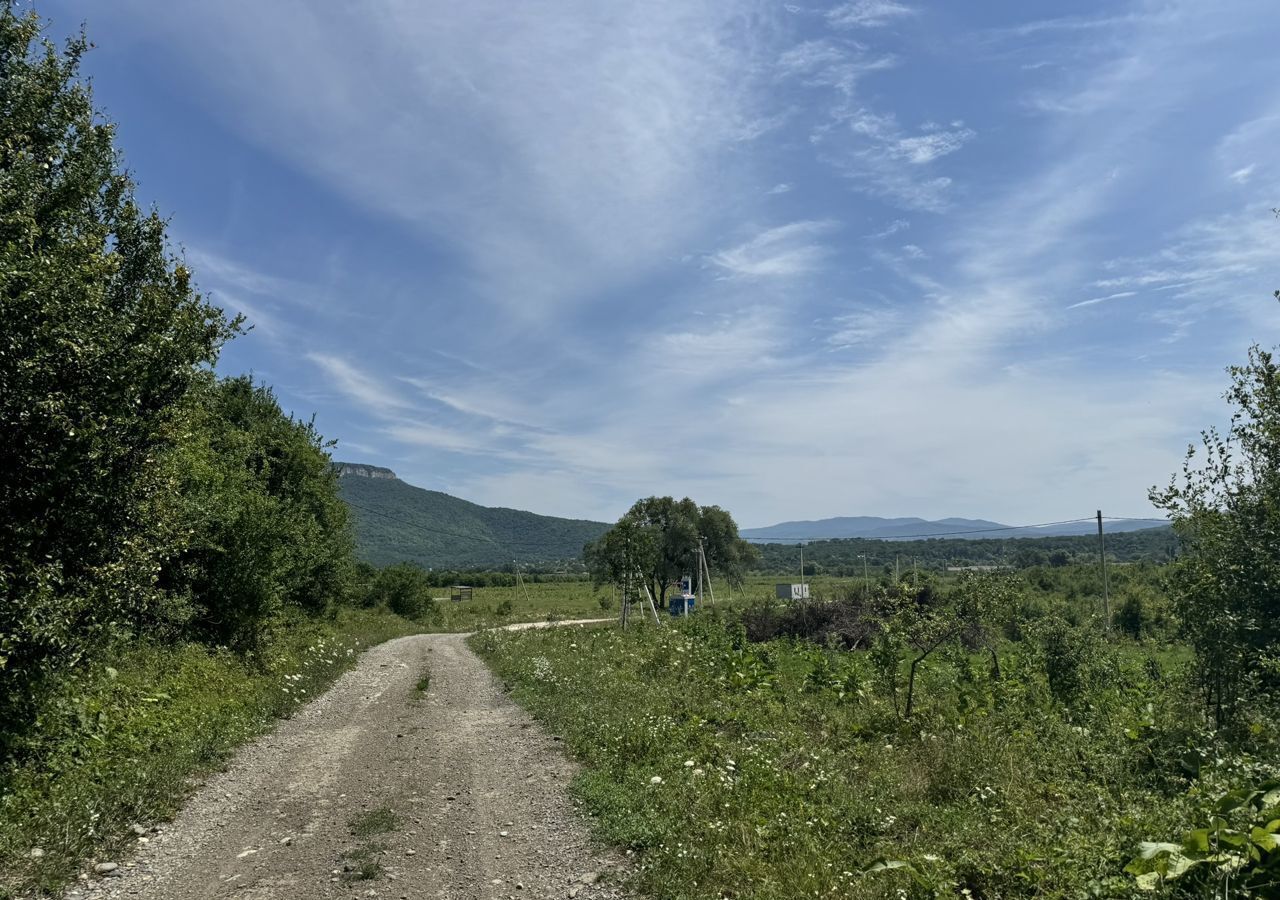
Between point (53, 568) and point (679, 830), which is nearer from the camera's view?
point (679, 830)

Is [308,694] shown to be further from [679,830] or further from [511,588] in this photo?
[511,588]

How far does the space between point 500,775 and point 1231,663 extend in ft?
36.3

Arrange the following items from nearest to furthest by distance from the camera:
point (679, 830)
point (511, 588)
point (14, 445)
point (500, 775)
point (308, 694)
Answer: point (679, 830), point (14, 445), point (500, 775), point (308, 694), point (511, 588)

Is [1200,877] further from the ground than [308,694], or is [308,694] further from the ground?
[1200,877]

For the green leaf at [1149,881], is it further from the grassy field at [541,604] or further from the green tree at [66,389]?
the grassy field at [541,604]

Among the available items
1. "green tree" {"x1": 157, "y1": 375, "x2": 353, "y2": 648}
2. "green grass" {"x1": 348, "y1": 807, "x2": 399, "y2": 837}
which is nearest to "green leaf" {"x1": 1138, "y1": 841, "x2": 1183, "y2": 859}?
"green grass" {"x1": 348, "y1": 807, "x2": 399, "y2": 837}

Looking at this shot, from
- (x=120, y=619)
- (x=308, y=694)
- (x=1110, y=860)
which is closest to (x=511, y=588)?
(x=308, y=694)

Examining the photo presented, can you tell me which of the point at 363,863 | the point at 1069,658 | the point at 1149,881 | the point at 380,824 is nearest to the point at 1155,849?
the point at 1149,881

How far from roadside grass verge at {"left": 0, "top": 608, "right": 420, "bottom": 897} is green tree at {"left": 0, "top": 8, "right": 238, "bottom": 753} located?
33.9 inches

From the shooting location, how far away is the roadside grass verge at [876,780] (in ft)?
20.6

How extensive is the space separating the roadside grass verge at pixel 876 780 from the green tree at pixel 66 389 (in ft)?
23.3

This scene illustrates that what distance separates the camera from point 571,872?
275 inches

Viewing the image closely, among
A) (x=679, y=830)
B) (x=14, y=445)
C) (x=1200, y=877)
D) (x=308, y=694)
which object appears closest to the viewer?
(x=1200, y=877)

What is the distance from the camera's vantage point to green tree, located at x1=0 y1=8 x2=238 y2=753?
8.27 m
